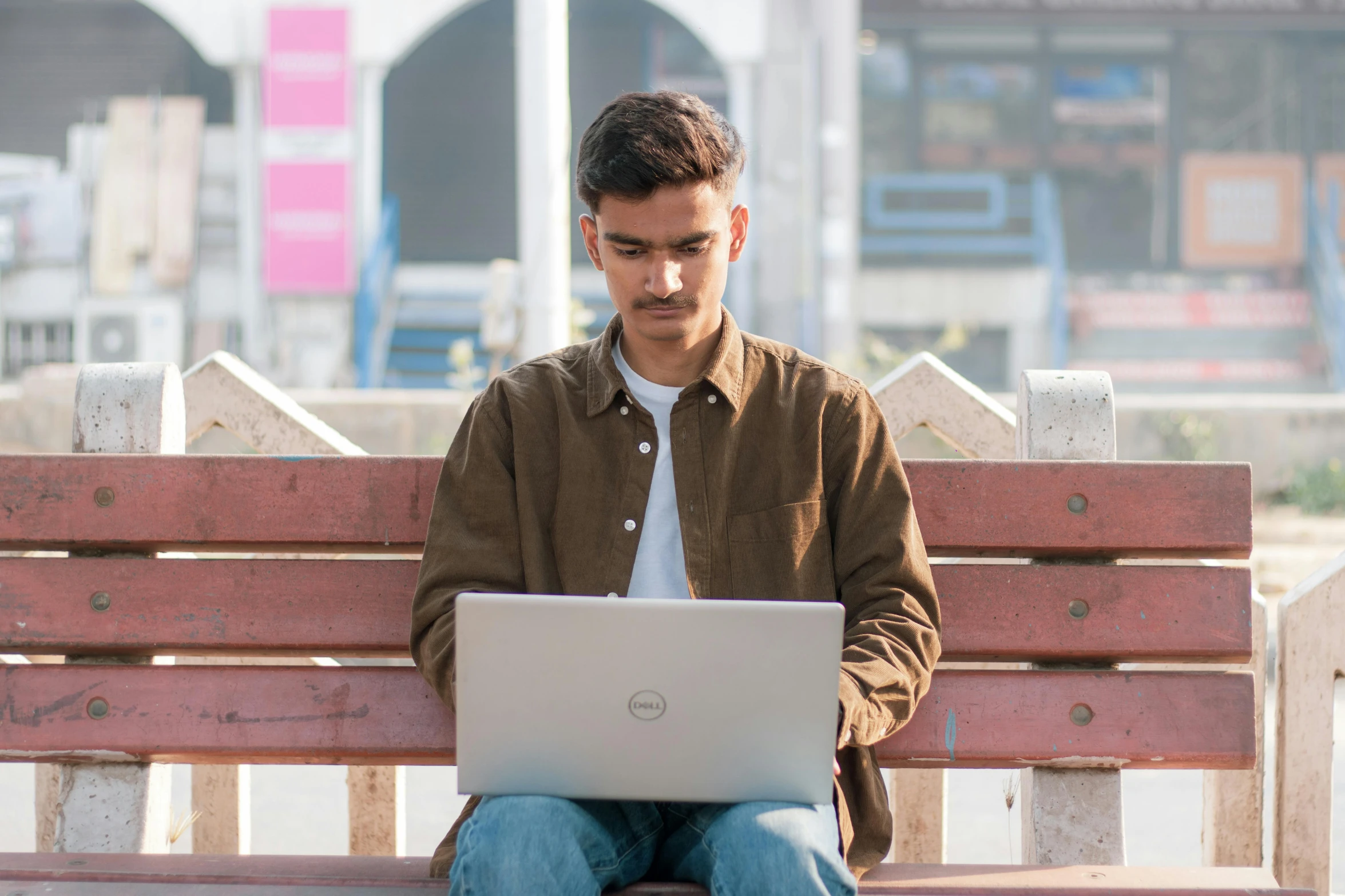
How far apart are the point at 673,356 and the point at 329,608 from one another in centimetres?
72

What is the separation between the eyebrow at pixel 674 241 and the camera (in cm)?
204

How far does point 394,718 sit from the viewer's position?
2.28m

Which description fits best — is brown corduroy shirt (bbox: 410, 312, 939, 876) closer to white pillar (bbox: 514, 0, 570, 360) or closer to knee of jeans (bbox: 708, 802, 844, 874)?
knee of jeans (bbox: 708, 802, 844, 874)

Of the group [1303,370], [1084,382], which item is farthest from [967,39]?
[1084,382]

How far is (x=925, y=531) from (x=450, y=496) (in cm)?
79

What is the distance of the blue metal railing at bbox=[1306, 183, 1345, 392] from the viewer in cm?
1438

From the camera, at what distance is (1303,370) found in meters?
14.8

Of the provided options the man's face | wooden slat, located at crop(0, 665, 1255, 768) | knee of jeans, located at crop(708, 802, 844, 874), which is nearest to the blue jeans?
knee of jeans, located at crop(708, 802, 844, 874)

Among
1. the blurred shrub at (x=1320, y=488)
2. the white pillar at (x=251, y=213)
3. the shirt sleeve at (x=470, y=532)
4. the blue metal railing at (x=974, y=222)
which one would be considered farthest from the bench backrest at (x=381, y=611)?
the blue metal railing at (x=974, y=222)

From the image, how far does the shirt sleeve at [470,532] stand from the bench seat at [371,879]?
0.30 meters

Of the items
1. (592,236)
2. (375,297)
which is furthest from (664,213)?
(375,297)

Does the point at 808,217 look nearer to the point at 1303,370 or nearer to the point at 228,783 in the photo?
the point at 1303,370

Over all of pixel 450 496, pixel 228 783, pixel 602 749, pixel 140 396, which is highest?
pixel 140 396

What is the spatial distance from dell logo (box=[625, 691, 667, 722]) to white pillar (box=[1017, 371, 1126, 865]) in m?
0.94
